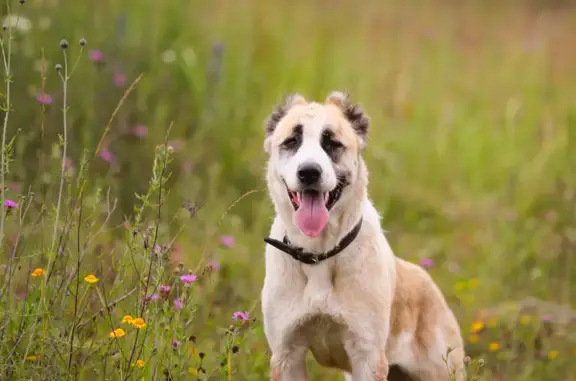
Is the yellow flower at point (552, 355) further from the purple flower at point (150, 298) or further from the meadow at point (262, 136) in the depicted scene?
the purple flower at point (150, 298)

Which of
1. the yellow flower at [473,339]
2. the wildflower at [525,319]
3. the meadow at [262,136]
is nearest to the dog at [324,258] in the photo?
the meadow at [262,136]

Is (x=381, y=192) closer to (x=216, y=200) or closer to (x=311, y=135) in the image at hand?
(x=216, y=200)

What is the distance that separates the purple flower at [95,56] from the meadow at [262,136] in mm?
22

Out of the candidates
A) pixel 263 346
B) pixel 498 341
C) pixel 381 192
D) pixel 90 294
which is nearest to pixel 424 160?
pixel 381 192

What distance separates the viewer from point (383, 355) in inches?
160

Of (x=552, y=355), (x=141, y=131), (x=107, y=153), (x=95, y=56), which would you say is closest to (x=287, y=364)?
(x=552, y=355)

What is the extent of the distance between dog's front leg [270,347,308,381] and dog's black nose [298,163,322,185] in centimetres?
73

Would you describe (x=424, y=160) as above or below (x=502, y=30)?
below

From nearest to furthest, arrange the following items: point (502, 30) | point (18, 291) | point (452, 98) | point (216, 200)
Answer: point (18, 291) < point (216, 200) < point (452, 98) < point (502, 30)

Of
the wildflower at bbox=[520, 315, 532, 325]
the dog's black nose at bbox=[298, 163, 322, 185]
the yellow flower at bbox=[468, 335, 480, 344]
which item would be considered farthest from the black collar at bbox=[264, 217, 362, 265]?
the wildflower at bbox=[520, 315, 532, 325]

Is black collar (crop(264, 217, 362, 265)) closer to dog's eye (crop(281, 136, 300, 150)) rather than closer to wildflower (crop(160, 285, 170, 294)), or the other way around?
dog's eye (crop(281, 136, 300, 150))

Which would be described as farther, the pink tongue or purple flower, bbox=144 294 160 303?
the pink tongue

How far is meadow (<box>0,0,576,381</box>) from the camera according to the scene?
5992 mm

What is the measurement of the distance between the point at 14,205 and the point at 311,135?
3.89 feet
